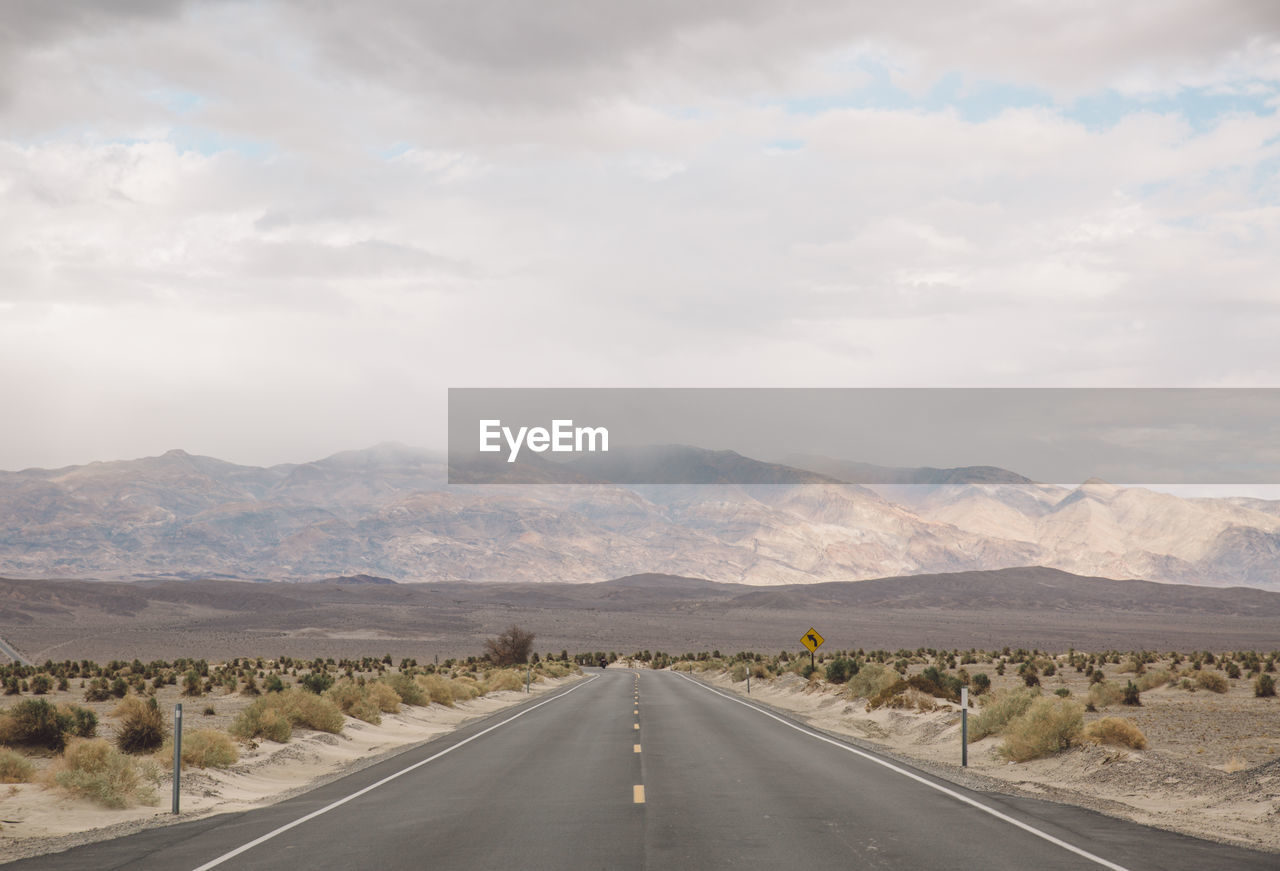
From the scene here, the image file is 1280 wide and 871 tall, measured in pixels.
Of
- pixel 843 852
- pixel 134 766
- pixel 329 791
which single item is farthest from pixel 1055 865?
pixel 134 766

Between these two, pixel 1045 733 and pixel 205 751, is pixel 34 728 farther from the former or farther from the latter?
pixel 1045 733

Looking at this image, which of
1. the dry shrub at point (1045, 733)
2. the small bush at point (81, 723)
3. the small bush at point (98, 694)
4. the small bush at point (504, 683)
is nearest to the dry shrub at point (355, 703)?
the small bush at point (81, 723)

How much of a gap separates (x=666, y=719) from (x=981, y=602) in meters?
159

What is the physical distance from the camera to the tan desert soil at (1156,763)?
1419 centimetres

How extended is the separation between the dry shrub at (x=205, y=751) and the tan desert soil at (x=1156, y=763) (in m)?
12.3

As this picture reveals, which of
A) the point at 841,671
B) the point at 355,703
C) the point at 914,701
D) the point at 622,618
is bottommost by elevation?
the point at 622,618

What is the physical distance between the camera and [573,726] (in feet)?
89.6

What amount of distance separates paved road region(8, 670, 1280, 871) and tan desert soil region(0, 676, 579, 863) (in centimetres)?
78

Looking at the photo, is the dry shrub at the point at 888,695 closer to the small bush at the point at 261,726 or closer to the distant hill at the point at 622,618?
the small bush at the point at 261,726

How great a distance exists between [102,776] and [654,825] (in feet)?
27.0

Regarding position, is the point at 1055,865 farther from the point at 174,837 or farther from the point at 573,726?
the point at 573,726

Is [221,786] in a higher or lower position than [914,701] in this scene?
higher

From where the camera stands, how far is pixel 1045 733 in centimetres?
2006

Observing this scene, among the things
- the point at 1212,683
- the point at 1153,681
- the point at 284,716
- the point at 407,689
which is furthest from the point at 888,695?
the point at 284,716
